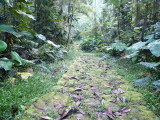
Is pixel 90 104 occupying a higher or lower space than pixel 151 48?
lower

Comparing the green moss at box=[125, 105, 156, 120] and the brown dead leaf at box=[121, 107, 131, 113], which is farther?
the brown dead leaf at box=[121, 107, 131, 113]

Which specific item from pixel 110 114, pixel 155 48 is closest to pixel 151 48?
pixel 155 48

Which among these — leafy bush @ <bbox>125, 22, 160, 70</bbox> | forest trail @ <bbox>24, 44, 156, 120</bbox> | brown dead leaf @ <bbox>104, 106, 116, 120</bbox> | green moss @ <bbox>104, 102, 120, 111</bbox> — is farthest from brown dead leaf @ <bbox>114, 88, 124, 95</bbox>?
leafy bush @ <bbox>125, 22, 160, 70</bbox>

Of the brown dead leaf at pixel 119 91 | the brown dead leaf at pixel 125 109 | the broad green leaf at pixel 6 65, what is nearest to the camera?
the brown dead leaf at pixel 125 109

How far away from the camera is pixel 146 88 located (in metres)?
2.32

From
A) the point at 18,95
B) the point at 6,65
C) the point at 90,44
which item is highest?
the point at 6,65

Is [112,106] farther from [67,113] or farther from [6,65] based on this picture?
[6,65]

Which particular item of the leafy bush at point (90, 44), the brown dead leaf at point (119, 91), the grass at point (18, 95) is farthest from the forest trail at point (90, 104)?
the leafy bush at point (90, 44)

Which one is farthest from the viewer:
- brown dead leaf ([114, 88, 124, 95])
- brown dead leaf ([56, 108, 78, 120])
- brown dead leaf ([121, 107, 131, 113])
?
brown dead leaf ([114, 88, 124, 95])

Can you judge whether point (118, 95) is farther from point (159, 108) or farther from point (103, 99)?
point (159, 108)

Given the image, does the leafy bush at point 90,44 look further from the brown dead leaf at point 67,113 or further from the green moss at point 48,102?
the brown dead leaf at point 67,113

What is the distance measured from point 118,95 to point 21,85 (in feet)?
5.50

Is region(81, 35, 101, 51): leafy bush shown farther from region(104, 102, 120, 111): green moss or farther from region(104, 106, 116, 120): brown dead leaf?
region(104, 106, 116, 120): brown dead leaf

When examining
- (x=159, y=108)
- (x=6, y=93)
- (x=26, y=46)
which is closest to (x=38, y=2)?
(x=26, y=46)
